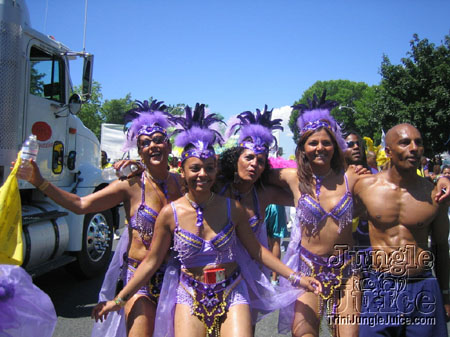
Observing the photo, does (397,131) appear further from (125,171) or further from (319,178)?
(125,171)

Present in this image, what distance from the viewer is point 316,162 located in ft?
9.50

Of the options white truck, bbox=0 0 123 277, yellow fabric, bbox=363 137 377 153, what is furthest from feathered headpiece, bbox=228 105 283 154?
white truck, bbox=0 0 123 277

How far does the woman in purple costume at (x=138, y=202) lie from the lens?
281 cm

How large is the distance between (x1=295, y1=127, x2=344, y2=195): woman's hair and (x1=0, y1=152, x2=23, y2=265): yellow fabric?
2092 millimetres

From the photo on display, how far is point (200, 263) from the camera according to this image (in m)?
2.60

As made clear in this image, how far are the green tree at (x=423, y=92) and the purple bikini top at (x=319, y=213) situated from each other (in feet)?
48.4

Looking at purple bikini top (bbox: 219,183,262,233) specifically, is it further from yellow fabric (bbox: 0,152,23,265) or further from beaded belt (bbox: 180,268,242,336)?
yellow fabric (bbox: 0,152,23,265)

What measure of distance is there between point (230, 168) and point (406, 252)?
1.57m

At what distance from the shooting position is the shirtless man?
8.16 ft

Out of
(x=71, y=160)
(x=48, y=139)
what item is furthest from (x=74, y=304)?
(x=48, y=139)

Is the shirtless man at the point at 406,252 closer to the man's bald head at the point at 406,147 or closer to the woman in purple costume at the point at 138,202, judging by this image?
the man's bald head at the point at 406,147

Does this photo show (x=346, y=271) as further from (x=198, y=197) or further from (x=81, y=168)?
(x=81, y=168)

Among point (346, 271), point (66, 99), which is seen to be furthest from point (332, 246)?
point (66, 99)

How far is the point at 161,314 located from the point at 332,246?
138cm
